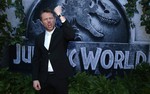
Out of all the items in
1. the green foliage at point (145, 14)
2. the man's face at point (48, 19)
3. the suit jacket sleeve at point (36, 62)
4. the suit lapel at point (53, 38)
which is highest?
the green foliage at point (145, 14)

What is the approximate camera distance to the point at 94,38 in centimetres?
593

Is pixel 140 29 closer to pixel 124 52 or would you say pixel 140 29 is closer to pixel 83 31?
pixel 124 52

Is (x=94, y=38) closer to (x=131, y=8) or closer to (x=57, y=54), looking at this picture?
(x=131, y=8)

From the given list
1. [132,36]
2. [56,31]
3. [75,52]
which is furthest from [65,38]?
[132,36]

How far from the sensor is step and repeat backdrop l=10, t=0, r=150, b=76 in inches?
231

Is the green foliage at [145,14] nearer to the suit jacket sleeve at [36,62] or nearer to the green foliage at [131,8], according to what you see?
the green foliage at [131,8]

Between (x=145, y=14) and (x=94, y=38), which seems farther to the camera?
(x=94, y=38)

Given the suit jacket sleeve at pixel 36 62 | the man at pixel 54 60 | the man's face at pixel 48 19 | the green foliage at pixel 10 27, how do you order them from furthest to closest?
the green foliage at pixel 10 27, the suit jacket sleeve at pixel 36 62, the man at pixel 54 60, the man's face at pixel 48 19

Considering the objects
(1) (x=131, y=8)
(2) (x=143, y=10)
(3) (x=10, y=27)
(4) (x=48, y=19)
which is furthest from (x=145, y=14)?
(4) (x=48, y=19)

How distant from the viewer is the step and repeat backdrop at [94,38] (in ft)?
19.2

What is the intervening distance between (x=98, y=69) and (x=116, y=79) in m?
0.48

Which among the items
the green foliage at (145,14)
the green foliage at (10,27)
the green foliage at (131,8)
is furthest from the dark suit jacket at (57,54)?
the green foliage at (145,14)

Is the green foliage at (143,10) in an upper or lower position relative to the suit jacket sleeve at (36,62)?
upper

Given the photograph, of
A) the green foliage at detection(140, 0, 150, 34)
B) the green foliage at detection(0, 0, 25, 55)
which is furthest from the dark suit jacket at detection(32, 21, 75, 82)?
the green foliage at detection(140, 0, 150, 34)
